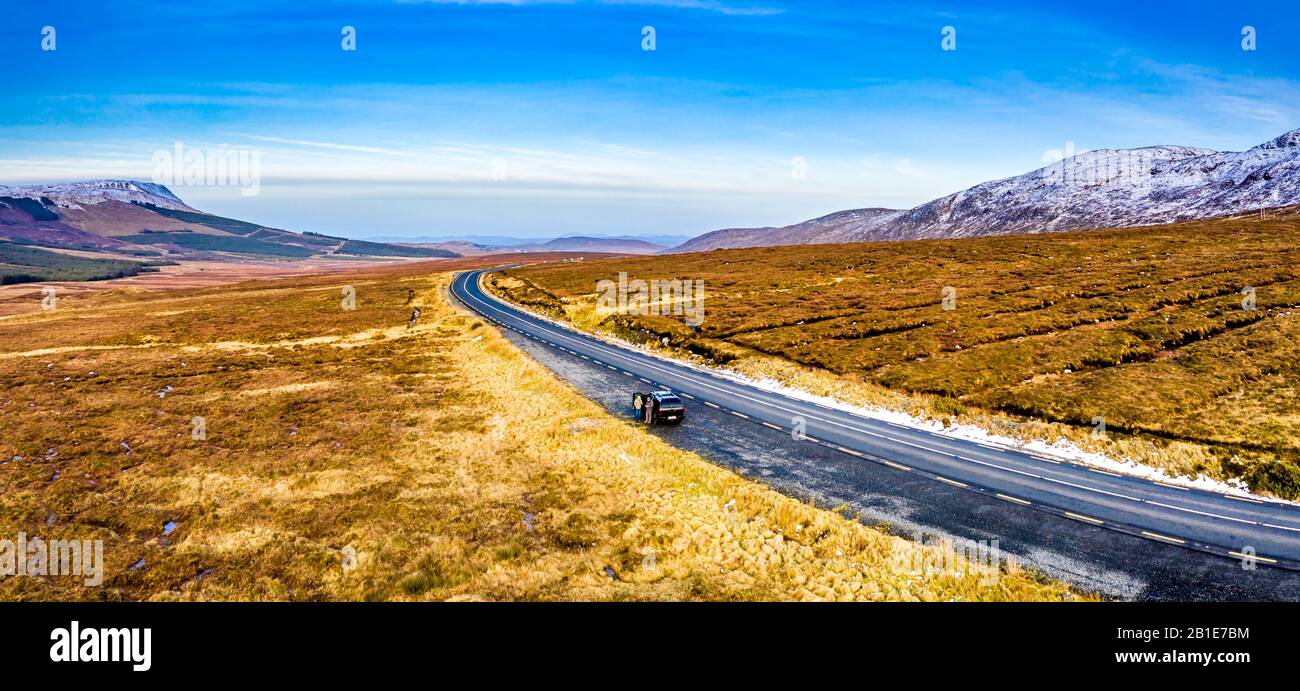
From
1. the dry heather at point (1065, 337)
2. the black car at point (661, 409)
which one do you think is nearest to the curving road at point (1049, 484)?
the dry heather at point (1065, 337)

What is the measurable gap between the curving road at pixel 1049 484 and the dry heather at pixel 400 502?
25.9 feet

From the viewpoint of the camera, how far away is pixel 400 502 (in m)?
26.2

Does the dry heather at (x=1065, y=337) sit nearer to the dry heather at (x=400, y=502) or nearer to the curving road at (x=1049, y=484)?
the curving road at (x=1049, y=484)

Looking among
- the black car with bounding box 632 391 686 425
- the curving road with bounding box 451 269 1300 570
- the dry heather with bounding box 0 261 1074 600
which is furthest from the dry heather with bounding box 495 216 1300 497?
the dry heather with bounding box 0 261 1074 600

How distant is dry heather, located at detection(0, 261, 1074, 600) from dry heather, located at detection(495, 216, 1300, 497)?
19400mm

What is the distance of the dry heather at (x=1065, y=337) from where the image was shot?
3325 cm

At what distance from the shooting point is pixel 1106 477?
2830 centimetres

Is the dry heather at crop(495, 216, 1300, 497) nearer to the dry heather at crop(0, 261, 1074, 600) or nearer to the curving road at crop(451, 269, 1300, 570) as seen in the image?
the curving road at crop(451, 269, 1300, 570)

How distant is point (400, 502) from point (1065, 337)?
188 ft
